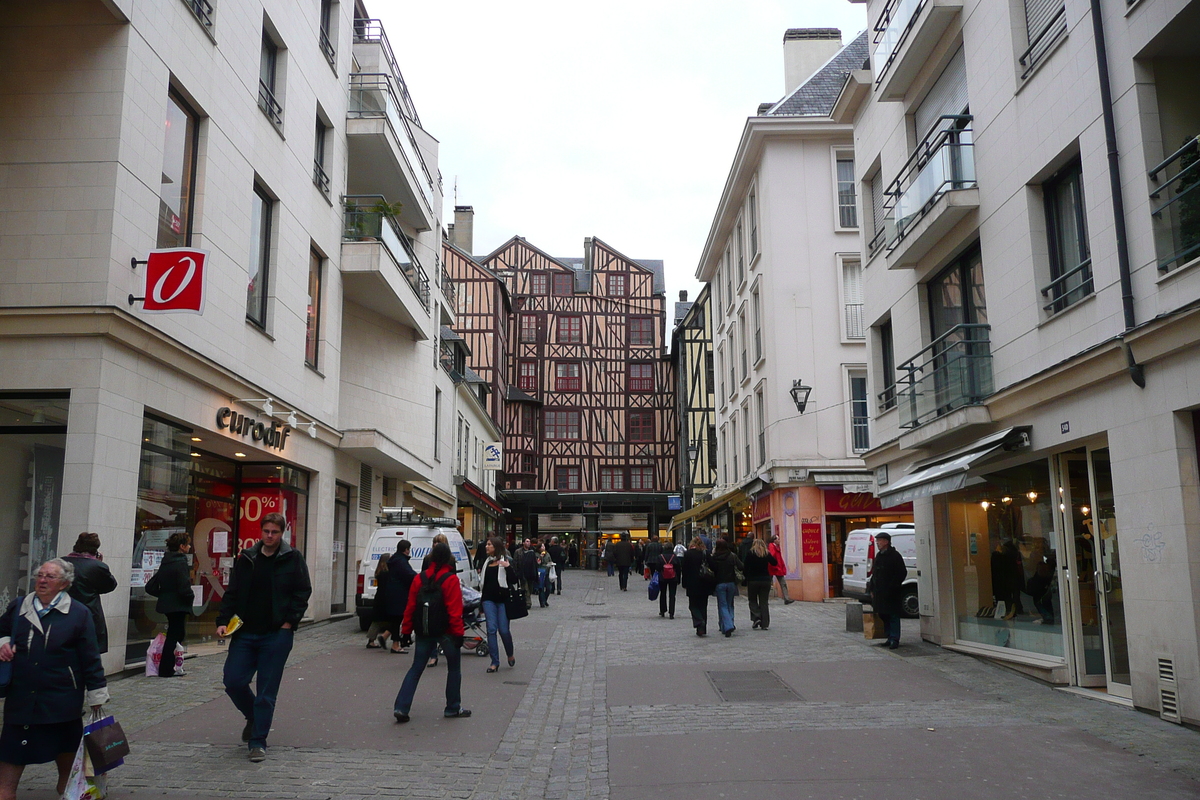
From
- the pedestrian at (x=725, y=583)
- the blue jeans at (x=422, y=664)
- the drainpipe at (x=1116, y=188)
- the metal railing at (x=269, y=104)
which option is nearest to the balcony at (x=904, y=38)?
the drainpipe at (x=1116, y=188)

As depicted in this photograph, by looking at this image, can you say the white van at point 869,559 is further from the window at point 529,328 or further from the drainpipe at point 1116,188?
the window at point 529,328

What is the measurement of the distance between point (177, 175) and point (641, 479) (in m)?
51.3

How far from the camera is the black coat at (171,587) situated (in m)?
10.6

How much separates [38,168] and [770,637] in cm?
1177

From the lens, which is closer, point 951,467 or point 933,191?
point 951,467

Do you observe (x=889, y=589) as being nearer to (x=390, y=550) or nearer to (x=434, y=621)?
(x=434, y=621)

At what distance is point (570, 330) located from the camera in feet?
210

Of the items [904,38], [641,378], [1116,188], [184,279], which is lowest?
[184,279]

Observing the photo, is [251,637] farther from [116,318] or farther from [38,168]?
[38,168]

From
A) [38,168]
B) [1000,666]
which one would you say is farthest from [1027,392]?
[38,168]

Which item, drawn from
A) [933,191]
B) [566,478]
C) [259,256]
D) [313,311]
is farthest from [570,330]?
[933,191]

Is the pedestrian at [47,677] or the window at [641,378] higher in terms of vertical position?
the window at [641,378]

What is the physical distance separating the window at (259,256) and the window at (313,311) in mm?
1885

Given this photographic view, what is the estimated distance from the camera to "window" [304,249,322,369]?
1794 cm
